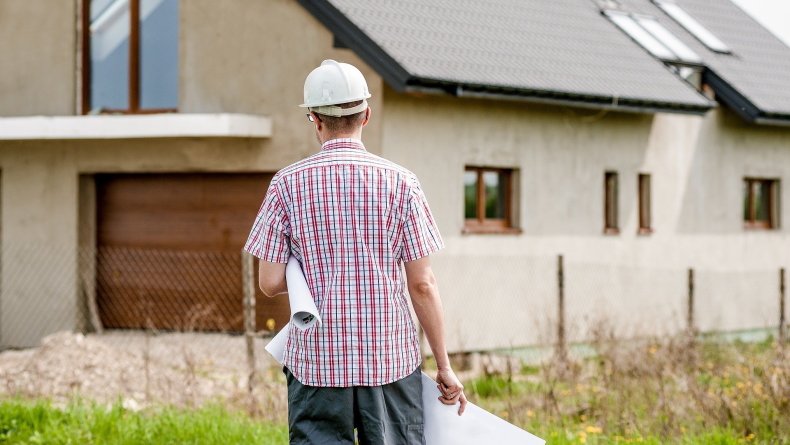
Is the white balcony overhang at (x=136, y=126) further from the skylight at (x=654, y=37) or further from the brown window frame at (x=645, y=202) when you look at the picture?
the skylight at (x=654, y=37)

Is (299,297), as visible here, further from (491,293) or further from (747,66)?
(747,66)

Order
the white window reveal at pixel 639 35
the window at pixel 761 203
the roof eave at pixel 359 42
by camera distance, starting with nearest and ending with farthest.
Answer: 1. the roof eave at pixel 359 42
2. the white window reveal at pixel 639 35
3. the window at pixel 761 203

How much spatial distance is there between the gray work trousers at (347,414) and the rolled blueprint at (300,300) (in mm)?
221

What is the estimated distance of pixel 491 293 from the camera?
1266 centimetres

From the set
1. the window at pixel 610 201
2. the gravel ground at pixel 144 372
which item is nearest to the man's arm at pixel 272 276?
the gravel ground at pixel 144 372

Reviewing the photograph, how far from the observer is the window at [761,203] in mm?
16516

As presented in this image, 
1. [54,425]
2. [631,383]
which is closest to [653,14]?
[631,383]

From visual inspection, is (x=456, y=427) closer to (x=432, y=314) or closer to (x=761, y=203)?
(x=432, y=314)

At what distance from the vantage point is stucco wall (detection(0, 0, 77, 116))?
1327 cm

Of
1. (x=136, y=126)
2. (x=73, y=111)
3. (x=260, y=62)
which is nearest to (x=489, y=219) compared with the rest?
(x=260, y=62)

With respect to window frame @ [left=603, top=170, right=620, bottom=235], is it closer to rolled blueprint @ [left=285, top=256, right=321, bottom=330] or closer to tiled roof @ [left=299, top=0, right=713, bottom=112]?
tiled roof @ [left=299, top=0, right=713, bottom=112]

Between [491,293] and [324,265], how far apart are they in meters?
9.25

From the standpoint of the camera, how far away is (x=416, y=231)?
3535 millimetres

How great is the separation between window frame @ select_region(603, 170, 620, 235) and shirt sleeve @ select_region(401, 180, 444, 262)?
1095 centimetres
